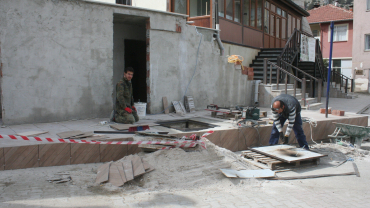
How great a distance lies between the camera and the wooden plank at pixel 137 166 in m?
5.06

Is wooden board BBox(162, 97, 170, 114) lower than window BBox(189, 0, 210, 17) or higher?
lower

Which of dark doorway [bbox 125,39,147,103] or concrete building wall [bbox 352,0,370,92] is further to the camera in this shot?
concrete building wall [bbox 352,0,370,92]

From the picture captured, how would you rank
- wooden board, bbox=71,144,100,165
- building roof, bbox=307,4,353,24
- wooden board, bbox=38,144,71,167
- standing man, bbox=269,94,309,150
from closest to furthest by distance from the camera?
wooden board, bbox=38,144,71,167, wooden board, bbox=71,144,100,165, standing man, bbox=269,94,309,150, building roof, bbox=307,4,353,24

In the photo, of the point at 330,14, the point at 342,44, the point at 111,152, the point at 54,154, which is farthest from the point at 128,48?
the point at 330,14

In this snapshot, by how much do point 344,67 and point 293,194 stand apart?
28903 mm

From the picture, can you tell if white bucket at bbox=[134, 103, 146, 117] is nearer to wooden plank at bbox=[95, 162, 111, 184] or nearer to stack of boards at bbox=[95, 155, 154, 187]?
stack of boards at bbox=[95, 155, 154, 187]

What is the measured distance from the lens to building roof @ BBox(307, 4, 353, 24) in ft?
97.7

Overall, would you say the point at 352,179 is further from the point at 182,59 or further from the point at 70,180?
the point at 182,59

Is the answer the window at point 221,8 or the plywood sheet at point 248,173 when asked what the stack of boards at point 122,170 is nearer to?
the plywood sheet at point 248,173

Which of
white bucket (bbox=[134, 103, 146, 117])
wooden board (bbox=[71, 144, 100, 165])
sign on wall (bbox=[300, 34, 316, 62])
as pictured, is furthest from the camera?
sign on wall (bbox=[300, 34, 316, 62])

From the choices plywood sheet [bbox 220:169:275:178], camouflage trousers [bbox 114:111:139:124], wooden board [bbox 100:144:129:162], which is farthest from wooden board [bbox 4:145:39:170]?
plywood sheet [bbox 220:169:275:178]

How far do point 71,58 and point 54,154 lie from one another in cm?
345

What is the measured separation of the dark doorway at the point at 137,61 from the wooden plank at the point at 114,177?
687 cm

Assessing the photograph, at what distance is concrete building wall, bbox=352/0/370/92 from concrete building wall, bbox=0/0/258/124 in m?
20.4
